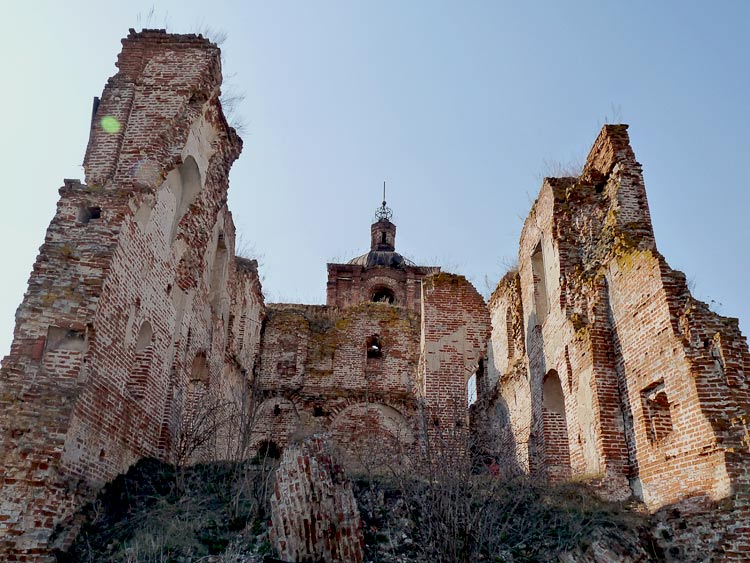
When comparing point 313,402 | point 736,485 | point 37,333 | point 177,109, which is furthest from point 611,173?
point 313,402

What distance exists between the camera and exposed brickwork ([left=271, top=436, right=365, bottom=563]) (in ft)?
21.2

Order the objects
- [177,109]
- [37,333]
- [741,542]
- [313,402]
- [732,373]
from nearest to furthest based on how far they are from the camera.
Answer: [741,542], [732,373], [37,333], [177,109], [313,402]

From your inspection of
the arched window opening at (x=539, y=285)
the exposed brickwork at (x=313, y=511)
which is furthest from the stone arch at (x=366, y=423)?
the exposed brickwork at (x=313, y=511)

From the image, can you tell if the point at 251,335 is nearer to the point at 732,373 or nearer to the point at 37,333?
the point at 37,333

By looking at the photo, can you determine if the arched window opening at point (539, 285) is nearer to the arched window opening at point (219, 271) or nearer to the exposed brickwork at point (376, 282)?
the arched window opening at point (219, 271)

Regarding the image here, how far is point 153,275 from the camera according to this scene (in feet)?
32.4

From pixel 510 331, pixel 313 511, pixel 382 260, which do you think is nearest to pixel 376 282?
pixel 382 260

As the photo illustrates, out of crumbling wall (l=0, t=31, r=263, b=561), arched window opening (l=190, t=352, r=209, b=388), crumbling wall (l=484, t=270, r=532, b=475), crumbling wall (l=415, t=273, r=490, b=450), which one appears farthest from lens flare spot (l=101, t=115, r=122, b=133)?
crumbling wall (l=415, t=273, r=490, b=450)

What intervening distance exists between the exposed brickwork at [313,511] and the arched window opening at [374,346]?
36.4ft

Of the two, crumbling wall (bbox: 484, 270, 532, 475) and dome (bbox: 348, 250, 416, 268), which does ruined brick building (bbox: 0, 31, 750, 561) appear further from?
dome (bbox: 348, 250, 416, 268)

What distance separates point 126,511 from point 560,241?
24.2 feet

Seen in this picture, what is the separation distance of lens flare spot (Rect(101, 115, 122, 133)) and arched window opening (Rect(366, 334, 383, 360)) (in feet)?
31.5

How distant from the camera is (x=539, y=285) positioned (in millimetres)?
12156

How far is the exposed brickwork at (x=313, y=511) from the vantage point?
646cm
